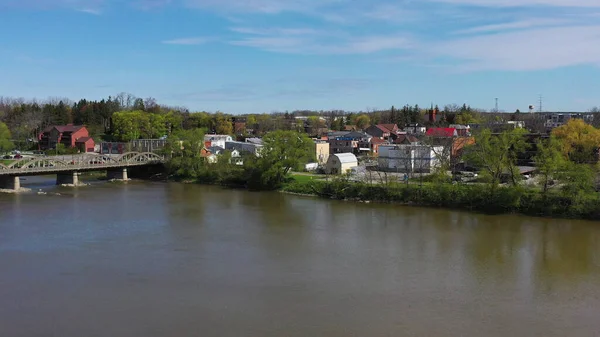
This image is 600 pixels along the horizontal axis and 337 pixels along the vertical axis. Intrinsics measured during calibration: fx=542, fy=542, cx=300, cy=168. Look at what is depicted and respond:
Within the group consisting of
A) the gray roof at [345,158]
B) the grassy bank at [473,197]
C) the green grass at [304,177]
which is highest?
the gray roof at [345,158]

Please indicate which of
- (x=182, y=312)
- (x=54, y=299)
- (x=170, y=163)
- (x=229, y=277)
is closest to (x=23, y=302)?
(x=54, y=299)

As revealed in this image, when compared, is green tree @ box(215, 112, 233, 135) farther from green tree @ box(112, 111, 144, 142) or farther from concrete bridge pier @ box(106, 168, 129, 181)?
concrete bridge pier @ box(106, 168, 129, 181)

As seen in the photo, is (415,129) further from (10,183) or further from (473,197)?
(10,183)

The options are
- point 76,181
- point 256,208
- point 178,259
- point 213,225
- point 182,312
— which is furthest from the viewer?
point 76,181

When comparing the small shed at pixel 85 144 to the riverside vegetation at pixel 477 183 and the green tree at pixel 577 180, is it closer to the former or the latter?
the riverside vegetation at pixel 477 183

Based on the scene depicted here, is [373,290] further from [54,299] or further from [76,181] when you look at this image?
[76,181]

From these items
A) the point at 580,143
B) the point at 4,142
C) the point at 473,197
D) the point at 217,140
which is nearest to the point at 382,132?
the point at 217,140

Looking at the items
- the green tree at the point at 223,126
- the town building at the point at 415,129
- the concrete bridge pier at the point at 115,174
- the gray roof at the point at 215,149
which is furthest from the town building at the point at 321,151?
the green tree at the point at 223,126
